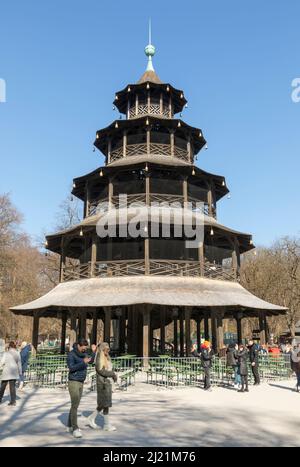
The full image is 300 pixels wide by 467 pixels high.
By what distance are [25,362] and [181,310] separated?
13966mm

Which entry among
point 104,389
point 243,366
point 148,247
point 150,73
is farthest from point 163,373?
point 150,73

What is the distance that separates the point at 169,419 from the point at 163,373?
6878 millimetres

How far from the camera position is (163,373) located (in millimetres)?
16328

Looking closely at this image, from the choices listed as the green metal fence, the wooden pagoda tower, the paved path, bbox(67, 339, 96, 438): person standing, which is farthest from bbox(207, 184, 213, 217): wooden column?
bbox(67, 339, 96, 438): person standing

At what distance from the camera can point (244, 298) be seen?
882 inches

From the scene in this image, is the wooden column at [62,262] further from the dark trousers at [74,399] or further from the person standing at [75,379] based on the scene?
the dark trousers at [74,399]

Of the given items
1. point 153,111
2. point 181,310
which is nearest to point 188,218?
point 181,310

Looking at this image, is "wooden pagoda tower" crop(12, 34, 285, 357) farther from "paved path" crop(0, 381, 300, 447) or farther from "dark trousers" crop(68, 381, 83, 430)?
"dark trousers" crop(68, 381, 83, 430)

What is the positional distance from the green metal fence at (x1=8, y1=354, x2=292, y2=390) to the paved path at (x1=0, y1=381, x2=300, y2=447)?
1546 millimetres

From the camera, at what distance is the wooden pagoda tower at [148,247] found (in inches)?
843

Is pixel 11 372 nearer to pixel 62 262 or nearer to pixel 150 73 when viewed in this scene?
pixel 62 262

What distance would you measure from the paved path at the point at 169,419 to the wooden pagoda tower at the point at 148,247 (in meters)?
6.86

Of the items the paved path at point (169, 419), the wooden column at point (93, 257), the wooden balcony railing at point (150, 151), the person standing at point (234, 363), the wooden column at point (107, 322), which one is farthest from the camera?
the wooden balcony railing at point (150, 151)

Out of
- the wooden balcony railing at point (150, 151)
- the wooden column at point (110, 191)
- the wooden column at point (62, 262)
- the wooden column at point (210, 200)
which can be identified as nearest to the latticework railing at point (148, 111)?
the wooden balcony railing at point (150, 151)
